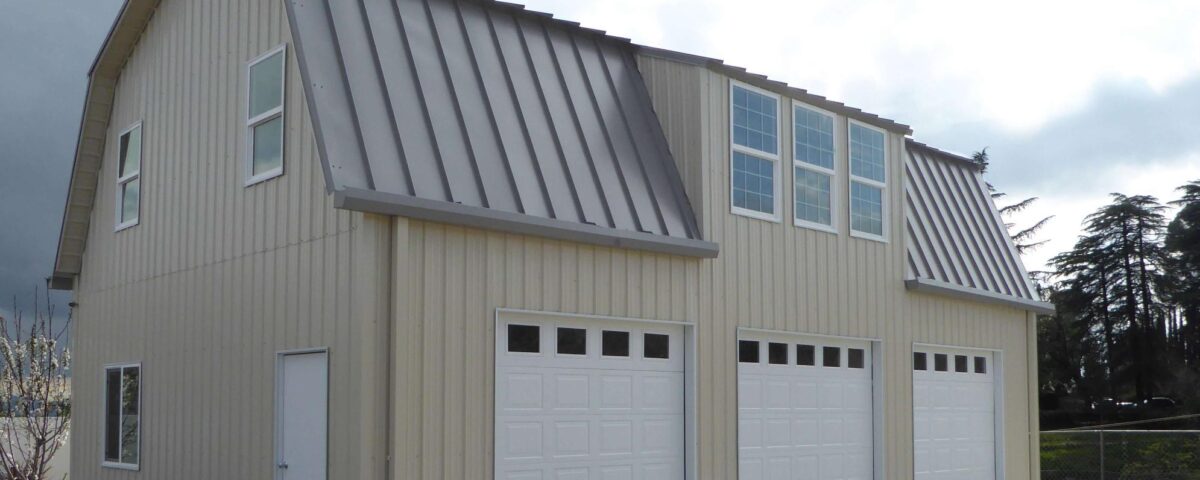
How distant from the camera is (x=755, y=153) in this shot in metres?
13.8

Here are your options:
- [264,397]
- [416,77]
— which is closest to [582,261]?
[416,77]

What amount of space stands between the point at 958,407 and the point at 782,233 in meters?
4.84

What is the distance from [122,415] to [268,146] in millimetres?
4555

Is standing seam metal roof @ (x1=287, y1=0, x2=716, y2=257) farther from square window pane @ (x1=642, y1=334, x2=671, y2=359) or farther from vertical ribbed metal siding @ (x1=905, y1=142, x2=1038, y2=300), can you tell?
vertical ribbed metal siding @ (x1=905, y1=142, x2=1038, y2=300)

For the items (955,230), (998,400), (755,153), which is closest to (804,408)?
(755,153)

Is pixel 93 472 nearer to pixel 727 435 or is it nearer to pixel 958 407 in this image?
pixel 727 435

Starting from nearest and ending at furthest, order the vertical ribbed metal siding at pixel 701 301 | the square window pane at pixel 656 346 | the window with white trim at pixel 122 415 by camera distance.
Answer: the vertical ribbed metal siding at pixel 701 301
the square window pane at pixel 656 346
the window with white trim at pixel 122 415

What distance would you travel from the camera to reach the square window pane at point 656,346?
12352 mm

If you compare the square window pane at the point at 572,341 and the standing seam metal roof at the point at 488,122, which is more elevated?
the standing seam metal roof at the point at 488,122

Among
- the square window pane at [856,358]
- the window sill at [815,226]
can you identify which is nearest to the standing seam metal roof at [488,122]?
the window sill at [815,226]

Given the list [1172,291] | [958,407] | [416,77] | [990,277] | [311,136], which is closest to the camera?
[311,136]

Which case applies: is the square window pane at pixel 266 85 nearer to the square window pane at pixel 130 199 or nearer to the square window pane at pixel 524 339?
the square window pane at pixel 524 339

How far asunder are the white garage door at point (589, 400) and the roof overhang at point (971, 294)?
14.9ft

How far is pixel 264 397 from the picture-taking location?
1129 centimetres
